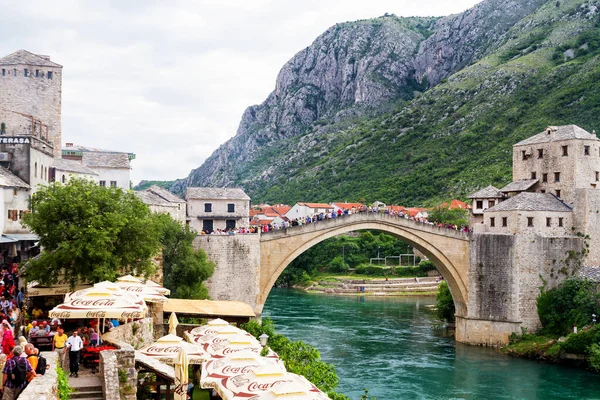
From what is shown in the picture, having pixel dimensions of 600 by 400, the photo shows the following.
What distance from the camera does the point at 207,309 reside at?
90.1 feet

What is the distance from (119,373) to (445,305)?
36.4 meters

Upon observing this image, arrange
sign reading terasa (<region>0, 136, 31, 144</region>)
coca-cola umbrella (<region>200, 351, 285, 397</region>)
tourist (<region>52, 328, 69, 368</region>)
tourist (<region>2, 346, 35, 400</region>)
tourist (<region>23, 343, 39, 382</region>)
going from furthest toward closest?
1. sign reading terasa (<region>0, 136, 31, 144</region>)
2. coca-cola umbrella (<region>200, 351, 285, 397</region>)
3. tourist (<region>52, 328, 69, 368</region>)
4. tourist (<region>23, 343, 39, 382</region>)
5. tourist (<region>2, 346, 35, 400</region>)

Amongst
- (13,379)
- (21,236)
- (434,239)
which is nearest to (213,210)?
(434,239)

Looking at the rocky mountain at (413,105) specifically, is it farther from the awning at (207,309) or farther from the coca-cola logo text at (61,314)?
the coca-cola logo text at (61,314)

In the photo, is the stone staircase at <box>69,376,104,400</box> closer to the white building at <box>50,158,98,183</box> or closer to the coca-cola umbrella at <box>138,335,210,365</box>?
the coca-cola umbrella at <box>138,335,210,365</box>

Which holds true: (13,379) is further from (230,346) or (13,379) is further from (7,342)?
(230,346)

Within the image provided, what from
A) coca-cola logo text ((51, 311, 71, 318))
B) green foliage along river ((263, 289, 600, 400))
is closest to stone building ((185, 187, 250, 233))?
green foliage along river ((263, 289, 600, 400))

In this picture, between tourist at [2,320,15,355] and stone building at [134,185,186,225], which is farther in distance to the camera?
stone building at [134,185,186,225]

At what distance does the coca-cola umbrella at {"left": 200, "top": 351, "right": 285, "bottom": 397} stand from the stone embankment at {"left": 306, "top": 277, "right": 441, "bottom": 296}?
5294 centimetres

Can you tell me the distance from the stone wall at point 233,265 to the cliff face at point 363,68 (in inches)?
3880

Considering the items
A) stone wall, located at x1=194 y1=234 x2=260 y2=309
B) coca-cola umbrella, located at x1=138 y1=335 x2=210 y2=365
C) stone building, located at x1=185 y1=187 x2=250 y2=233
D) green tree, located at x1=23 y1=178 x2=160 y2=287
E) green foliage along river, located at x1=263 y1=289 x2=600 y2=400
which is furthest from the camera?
stone building, located at x1=185 y1=187 x2=250 y2=233

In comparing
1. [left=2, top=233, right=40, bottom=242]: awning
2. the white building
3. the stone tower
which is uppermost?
the stone tower

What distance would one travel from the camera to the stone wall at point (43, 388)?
34.2ft

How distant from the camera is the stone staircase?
14.5 m
